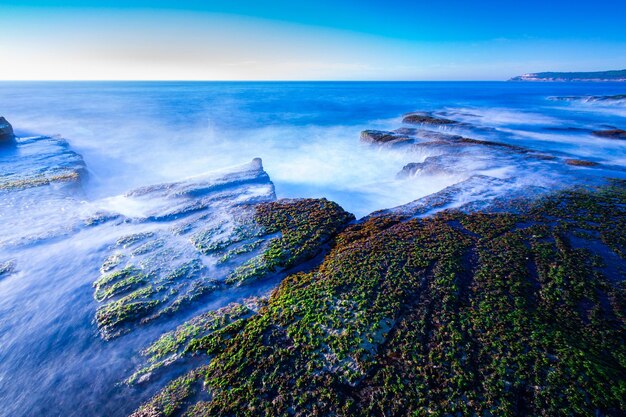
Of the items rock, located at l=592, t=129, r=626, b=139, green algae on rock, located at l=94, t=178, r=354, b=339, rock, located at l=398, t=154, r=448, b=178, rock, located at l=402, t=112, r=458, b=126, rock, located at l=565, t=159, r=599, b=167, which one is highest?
rock, located at l=402, t=112, r=458, b=126

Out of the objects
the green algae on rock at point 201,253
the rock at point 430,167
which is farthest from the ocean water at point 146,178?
the green algae on rock at point 201,253

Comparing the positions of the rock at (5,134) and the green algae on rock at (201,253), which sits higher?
the rock at (5,134)

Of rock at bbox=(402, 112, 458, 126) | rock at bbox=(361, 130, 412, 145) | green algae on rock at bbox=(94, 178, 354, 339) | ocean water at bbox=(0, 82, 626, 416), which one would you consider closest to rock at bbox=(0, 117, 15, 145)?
ocean water at bbox=(0, 82, 626, 416)

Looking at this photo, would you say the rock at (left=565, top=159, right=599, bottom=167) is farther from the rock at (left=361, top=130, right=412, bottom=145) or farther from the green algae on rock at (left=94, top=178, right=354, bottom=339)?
the green algae on rock at (left=94, top=178, right=354, bottom=339)

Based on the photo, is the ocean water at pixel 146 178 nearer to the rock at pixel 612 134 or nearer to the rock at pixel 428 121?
the rock at pixel 612 134

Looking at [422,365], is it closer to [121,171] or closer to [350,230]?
[350,230]

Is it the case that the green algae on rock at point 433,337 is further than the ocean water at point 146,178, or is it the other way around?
the ocean water at point 146,178
